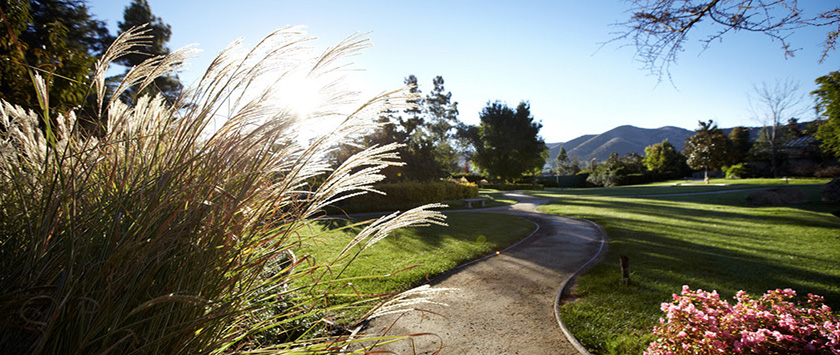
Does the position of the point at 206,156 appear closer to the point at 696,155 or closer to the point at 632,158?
the point at 696,155

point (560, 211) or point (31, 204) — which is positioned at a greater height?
point (31, 204)

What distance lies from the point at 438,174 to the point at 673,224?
13.0 meters

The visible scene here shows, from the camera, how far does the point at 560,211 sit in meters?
13.6

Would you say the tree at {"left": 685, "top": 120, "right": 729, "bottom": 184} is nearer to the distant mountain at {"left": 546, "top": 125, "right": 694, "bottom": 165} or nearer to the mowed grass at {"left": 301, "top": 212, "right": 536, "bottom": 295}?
the mowed grass at {"left": 301, "top": 212, "right": 536, "bottom": 295}

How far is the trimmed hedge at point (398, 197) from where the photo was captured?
14.2 meters

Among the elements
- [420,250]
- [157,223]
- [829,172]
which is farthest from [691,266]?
[829,172]

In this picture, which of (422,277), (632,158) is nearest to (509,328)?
(422,277)

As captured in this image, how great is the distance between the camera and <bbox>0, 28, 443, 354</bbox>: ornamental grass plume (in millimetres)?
880

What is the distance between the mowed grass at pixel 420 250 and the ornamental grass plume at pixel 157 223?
7.10 ft

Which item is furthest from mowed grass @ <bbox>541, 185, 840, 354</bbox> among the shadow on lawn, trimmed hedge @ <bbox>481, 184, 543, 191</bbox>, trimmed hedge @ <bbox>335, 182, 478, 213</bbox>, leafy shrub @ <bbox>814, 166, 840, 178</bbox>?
leafy shrub @ <bbox>814, 166, 840, 178</bbox>

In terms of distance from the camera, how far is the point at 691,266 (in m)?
5.37

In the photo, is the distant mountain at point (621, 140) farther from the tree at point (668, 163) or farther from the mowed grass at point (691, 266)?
the mowed grass at point (691, 266)

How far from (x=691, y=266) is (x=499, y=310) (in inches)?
149

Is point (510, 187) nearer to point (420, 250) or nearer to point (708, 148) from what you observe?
point (708, 148)
